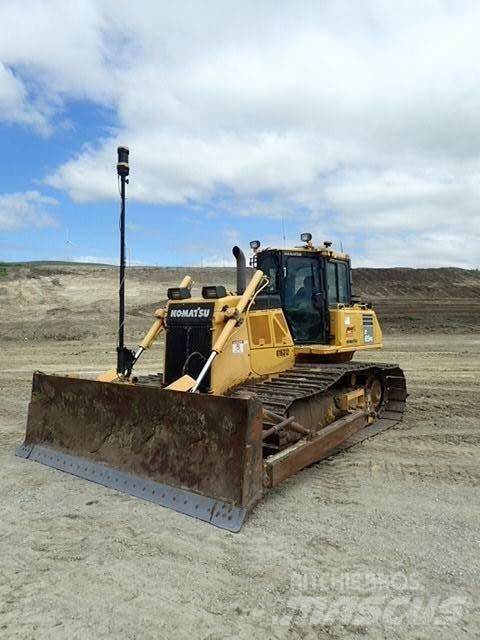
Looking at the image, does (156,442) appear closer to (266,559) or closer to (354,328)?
(266,559)

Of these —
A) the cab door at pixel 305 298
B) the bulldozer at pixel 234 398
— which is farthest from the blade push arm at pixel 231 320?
the cab door at pixel 305 298

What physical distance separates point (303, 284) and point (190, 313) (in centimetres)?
191

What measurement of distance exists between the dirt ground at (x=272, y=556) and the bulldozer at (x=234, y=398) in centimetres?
26

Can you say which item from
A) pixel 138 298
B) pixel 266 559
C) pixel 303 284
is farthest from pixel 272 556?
pixel 138 298

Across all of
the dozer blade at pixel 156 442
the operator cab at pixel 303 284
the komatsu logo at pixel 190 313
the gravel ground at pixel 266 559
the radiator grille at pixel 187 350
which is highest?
the operator cab at pixel 303 284

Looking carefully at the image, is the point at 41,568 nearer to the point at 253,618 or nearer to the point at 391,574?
the point at 253,618

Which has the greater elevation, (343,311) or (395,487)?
(343,311)

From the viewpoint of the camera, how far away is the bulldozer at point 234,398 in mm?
4629

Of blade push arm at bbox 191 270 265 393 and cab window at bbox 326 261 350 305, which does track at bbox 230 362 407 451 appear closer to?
blade push arm at bbox 191 270 265 393

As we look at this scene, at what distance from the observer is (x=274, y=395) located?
5660mm

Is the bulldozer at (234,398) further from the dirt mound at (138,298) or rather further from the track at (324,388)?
the dirt mound at (138,298)

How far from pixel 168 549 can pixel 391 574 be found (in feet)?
5.05

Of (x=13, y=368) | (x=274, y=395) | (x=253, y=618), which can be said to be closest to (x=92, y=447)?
(x=274, y=395)

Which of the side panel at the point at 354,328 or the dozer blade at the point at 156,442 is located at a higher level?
the side panel at the point at 354,328
